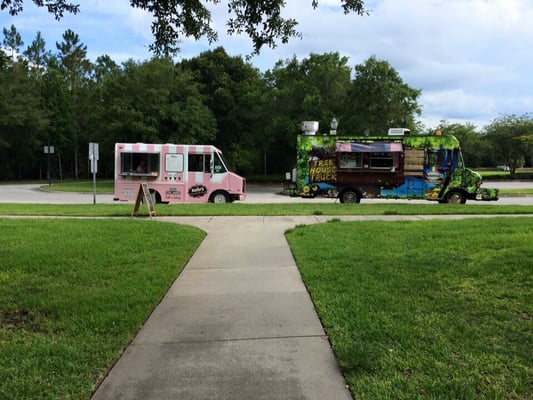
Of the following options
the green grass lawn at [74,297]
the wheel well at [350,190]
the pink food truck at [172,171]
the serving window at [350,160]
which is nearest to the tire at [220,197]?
the pink food truck at [172,171]

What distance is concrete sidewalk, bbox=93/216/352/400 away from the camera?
3.38m

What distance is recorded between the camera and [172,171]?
19.5 meters

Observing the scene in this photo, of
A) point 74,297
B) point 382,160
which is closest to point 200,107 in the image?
point 382,160

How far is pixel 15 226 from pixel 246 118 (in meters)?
32.2

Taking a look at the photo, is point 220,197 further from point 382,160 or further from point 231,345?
point 231,345

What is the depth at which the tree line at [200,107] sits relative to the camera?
3341cm

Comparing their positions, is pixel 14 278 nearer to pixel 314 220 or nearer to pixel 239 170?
pixel 314 220

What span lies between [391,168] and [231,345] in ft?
52.1

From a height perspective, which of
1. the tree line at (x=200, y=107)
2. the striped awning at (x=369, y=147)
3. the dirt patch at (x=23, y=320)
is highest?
the tree line at (x=200, y=107)

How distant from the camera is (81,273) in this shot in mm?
6562

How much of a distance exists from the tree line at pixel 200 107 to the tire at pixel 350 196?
219 inches

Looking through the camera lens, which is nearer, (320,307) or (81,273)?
(320,307)

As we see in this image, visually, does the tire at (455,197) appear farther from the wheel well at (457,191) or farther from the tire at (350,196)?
the tire at (350,196)

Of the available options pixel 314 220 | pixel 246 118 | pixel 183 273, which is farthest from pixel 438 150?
pixel 246 118
